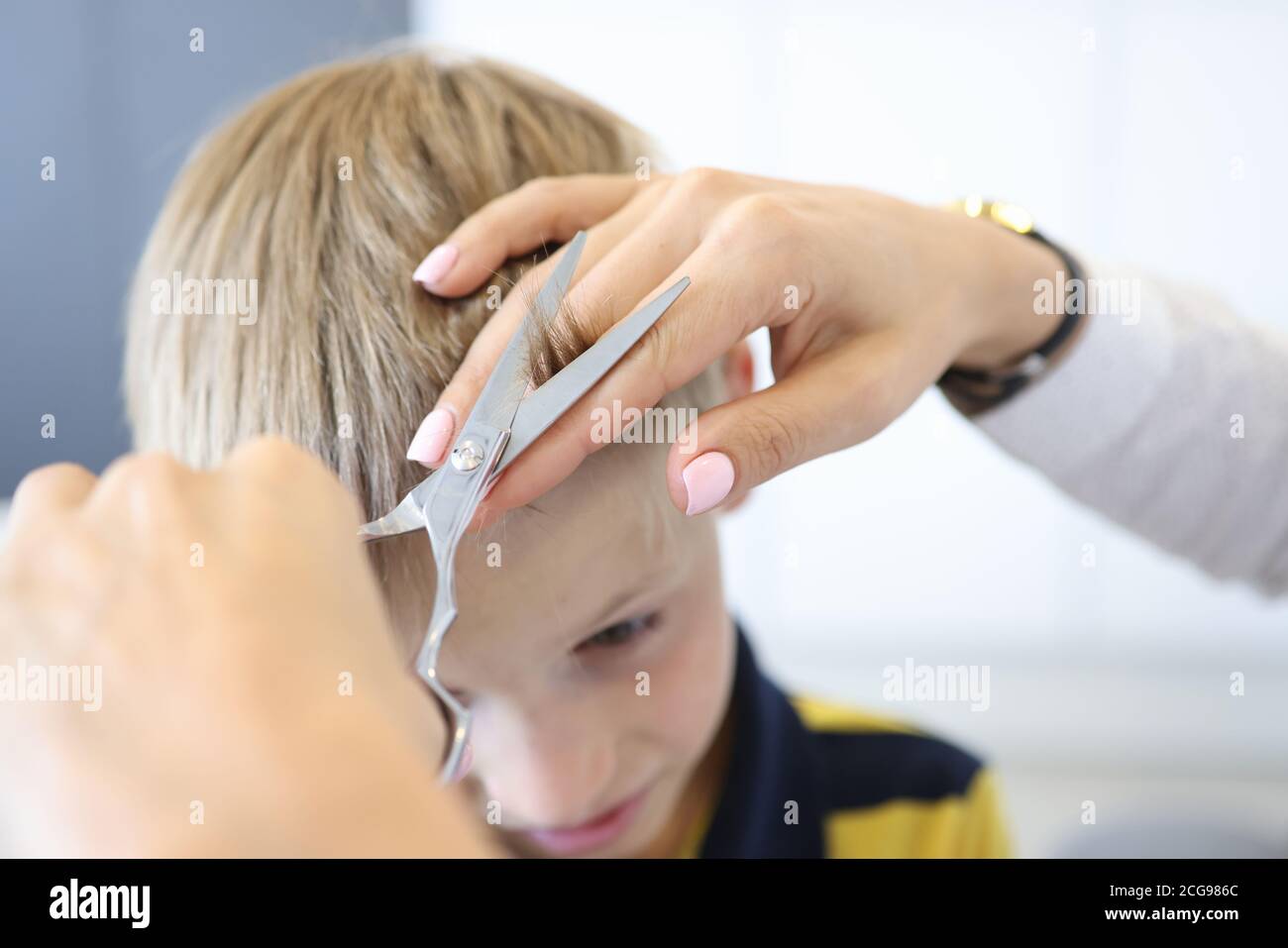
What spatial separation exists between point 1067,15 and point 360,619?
1999mm

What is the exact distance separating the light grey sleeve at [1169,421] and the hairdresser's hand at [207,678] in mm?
573

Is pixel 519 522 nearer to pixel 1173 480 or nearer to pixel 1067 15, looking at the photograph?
pixel 1173 480

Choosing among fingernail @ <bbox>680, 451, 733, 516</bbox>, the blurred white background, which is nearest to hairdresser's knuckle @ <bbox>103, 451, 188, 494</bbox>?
fingernail @ <bbox>680, 451, 733, 516</bbox>

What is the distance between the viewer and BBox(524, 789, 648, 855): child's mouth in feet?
2.52

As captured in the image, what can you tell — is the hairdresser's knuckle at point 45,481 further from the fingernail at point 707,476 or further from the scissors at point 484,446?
the fingernail at point 707,476

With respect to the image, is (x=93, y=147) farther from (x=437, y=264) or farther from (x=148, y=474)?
(x=148, y=474)

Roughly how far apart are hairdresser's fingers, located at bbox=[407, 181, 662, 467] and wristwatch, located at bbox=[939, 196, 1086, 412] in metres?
0.30

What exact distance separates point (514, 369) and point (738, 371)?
0.32 m

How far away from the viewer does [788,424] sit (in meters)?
0.52

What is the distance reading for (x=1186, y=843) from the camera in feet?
3.84

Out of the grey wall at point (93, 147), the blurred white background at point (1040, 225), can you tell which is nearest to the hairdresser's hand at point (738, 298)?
the grey wall at point (93, 147)

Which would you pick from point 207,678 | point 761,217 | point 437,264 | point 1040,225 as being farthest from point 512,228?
point 1040,225

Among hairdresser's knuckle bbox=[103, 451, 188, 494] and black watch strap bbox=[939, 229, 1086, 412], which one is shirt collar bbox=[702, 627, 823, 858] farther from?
hairdresser's knuckle bbox=[103, 451, 188, 494]
